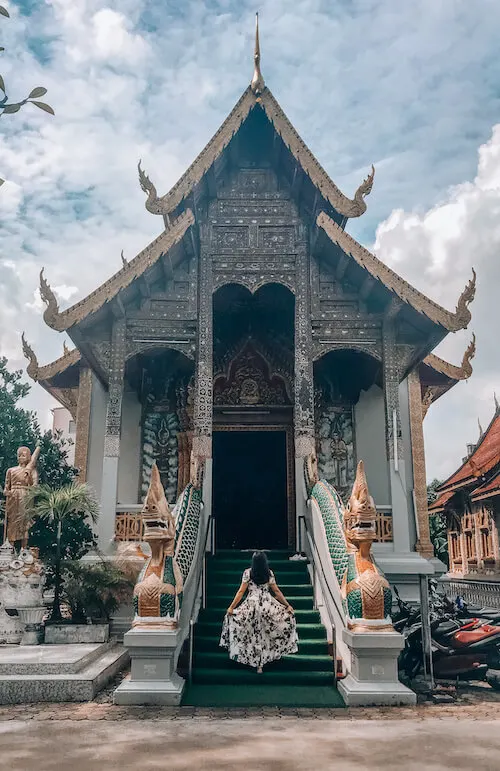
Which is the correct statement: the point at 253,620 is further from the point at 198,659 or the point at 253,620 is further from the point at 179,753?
the point at 179,753

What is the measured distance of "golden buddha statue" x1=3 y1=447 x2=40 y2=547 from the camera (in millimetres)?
7797

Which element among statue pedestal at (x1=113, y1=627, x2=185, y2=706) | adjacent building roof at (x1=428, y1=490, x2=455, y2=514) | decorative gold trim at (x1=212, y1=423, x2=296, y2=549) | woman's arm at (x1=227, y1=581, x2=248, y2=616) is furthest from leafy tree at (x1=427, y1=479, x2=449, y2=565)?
statue pedestal at (x1=113, y1=627, x2=185, y2=706)

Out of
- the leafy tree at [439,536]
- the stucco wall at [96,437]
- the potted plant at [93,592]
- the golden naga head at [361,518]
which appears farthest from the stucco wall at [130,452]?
the leafy tree at [439,536]

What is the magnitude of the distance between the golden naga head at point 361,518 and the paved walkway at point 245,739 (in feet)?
4.62

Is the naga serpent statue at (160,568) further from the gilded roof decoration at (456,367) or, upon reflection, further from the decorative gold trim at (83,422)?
the gilded roof decoration at (456,367)

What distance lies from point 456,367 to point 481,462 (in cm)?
606

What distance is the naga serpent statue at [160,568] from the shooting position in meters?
5.70

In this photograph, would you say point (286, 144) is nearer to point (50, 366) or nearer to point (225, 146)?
point (225, 146)

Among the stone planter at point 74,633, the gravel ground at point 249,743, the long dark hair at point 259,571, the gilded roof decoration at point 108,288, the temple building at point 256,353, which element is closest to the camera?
the gravel ground at point 249,743

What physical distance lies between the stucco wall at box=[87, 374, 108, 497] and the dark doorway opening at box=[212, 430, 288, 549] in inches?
85.0

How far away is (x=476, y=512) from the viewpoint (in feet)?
56.6

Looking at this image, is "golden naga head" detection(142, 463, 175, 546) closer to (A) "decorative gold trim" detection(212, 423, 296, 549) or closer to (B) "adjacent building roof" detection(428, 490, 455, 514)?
(A) "decorative gold trim" detection(212, 423, 296, 549)

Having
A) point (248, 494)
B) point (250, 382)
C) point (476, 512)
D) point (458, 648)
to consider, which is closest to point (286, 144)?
point (250, 382)

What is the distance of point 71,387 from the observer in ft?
39.4
